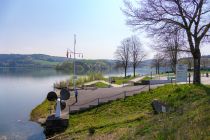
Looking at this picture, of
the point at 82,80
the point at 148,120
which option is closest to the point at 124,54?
the point at 82,80

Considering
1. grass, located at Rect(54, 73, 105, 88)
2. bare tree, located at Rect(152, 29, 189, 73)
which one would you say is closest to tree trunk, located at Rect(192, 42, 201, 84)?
bare tree, located at Rect(152, 29, 189, 73)

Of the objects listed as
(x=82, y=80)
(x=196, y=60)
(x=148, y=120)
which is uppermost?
(x=196, y=60)

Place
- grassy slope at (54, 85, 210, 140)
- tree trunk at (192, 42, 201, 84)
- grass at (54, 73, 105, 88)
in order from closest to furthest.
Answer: grassy slope at (54, 85, 210, 140)
tree trunk at (192, 42, 201, 84)
grass at (54, 73, 105, 88)

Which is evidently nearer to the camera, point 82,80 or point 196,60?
point 196,60

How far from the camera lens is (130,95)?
27.4 metres

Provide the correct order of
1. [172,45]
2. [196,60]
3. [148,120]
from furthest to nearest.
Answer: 1. [172,45]
2. [196,60]
3. [148,120]

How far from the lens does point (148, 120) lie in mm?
13672

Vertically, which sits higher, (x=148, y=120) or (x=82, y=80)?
(x=148, y=120)

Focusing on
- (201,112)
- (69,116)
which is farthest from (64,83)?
(201,112)

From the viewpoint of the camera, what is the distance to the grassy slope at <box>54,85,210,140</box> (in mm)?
9016

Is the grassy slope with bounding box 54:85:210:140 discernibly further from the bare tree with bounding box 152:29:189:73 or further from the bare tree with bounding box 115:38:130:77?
the bare tree with bounding box 115:38:130:77

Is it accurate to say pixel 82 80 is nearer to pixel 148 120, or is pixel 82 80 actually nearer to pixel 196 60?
pixel 196 60

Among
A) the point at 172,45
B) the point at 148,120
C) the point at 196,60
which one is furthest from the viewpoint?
the point at 172,45

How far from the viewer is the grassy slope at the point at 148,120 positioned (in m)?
9.02
